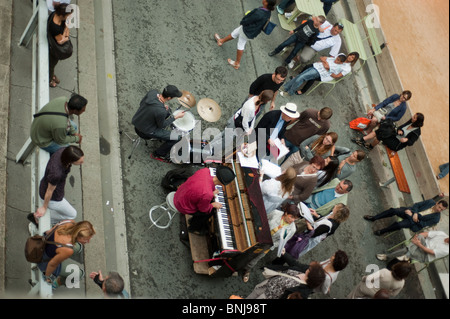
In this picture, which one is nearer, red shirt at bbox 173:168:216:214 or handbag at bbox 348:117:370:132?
red shirt at bbox 173:168:216:214

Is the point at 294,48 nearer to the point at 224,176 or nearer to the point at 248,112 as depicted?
the point at 248,112

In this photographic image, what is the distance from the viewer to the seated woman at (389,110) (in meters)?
9.47

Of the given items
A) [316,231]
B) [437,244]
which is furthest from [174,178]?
[437,244]

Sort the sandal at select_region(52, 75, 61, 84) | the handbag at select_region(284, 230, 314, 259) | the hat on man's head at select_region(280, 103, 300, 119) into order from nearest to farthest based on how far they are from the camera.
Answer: the handbag at select_region(284, 230, 314, 259), the sandal at select_region(52, 75, 61, 84), the hat on man's head at select_region(280, 103, 300, 119)

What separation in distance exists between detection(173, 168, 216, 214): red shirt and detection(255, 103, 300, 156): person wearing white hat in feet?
7.03

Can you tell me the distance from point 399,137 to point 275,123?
4.08 m

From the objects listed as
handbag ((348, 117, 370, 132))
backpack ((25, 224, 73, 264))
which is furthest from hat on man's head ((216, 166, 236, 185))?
handbag ((348, 117, 370, 132))

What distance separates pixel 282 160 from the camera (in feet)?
26.3

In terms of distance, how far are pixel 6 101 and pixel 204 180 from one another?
332 centimetres

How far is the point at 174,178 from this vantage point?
6688mm

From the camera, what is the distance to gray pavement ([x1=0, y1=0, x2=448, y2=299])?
19.0ft

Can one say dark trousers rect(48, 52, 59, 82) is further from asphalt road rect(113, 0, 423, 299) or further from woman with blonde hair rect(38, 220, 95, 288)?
woman with blonde hair rect(38, 220, 95, 288)

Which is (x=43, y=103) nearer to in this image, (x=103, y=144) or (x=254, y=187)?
(x=103, y=144)
